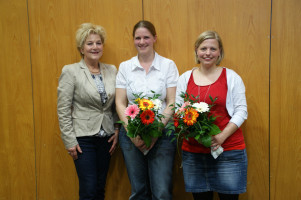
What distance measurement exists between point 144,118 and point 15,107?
63.1 inches

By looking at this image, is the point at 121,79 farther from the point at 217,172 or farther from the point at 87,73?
the point at 217,172

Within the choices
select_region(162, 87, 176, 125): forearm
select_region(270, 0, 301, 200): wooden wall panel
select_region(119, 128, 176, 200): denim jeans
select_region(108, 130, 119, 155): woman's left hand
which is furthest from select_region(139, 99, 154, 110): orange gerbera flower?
select_region(270, 0, 301, 200): wooden wall panel

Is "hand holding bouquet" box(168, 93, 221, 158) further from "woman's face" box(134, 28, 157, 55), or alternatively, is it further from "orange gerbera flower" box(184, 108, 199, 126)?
"woman's face" box(134, 28, 157, 55)

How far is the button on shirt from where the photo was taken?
1832 mm

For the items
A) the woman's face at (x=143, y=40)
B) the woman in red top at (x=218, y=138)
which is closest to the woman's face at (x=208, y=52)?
the woman in red top at (x=218, y=138)

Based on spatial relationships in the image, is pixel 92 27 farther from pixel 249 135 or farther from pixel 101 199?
pixel 249 135

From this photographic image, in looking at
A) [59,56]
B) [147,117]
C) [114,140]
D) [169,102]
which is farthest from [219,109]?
[59,56]

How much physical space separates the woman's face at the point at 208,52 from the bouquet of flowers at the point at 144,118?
45 centimetres

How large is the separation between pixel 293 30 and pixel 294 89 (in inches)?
21.5

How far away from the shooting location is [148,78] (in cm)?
187

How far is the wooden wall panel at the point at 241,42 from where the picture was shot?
82.7 inches

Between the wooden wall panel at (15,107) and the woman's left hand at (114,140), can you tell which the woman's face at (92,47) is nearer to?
the woman's left hand at (114,140)

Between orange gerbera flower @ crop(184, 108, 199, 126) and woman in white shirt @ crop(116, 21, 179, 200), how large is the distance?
34cm

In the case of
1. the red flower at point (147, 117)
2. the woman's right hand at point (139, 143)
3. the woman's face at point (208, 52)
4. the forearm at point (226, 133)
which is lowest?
the woman's right hand at point (139, 143)
